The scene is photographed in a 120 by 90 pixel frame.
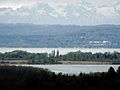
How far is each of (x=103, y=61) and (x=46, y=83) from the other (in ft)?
362

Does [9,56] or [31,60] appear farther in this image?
[9,56]

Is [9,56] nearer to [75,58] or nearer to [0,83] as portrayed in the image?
[75,58]

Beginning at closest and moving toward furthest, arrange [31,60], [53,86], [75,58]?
[53,86] < [31,60] < [75,58]

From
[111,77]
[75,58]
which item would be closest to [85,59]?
[75,58]

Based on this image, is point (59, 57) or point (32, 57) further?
point (59, 57)

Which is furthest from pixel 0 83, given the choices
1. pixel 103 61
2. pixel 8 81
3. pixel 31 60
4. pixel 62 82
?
pixel 103 61

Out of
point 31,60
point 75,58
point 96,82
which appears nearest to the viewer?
point 96,82

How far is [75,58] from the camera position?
6654 inches

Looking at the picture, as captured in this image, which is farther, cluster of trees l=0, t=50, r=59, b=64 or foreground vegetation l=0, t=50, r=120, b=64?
foreground vegetation l=0, t=50, r=120, b=64

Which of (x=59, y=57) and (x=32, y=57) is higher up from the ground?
(x=59, y=57)

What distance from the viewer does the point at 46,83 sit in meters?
57.1

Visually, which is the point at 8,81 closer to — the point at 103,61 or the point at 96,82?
the point at 96,82

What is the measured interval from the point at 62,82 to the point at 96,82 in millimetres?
4334

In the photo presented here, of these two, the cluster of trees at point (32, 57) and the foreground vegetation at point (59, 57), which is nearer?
the cluster of trees at point (32, 57)
